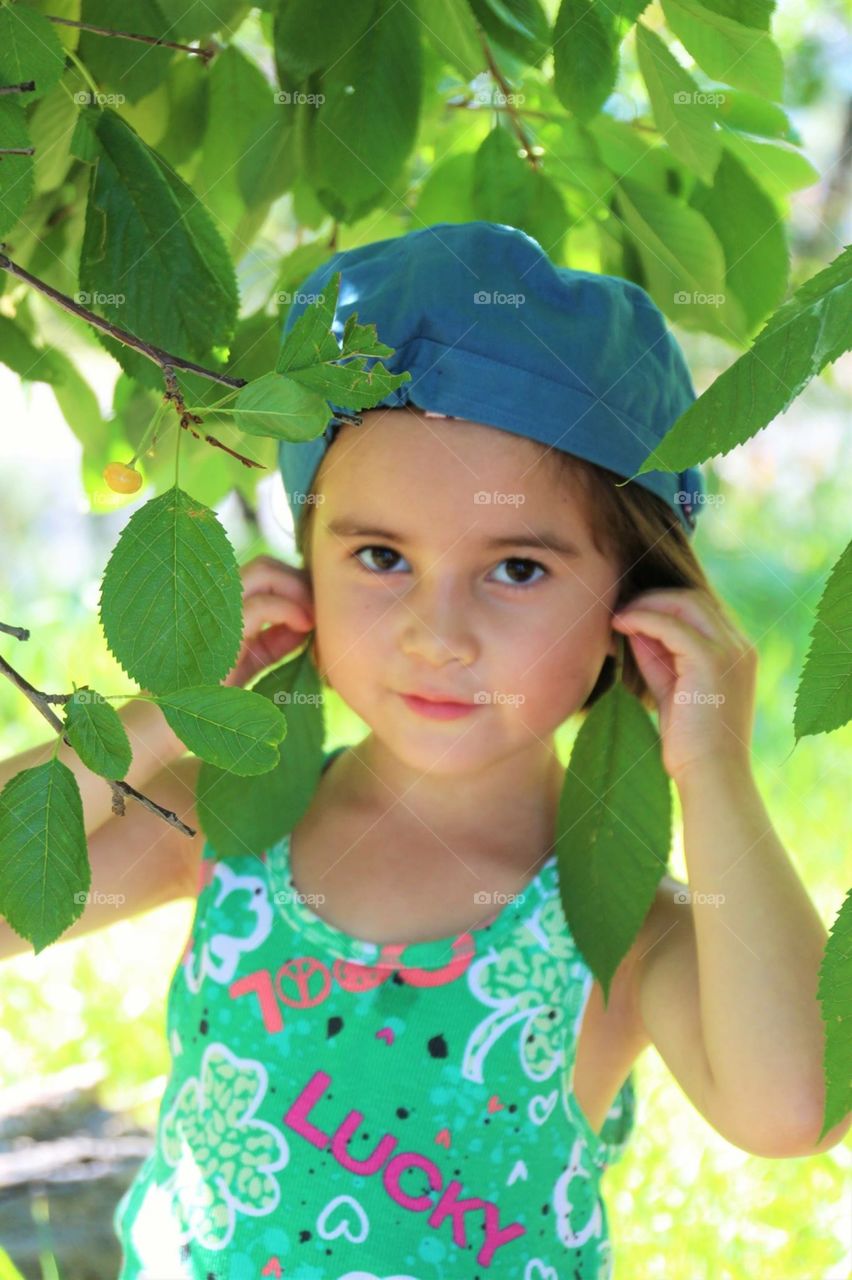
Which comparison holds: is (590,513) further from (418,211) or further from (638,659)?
(418,211)

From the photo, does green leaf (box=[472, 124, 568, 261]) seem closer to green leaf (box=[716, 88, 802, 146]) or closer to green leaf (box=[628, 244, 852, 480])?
green leaf (box=[716, 88, 802, 146])

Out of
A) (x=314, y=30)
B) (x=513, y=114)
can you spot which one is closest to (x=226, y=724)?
(x=314, y=30)

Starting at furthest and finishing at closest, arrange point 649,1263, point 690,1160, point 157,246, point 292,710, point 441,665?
1. point 690,1160
2. point 649,1263
3. point 292,710
4. point 441,665
5. point 157,246

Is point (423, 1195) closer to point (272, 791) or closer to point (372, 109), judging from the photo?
point (272, 791)

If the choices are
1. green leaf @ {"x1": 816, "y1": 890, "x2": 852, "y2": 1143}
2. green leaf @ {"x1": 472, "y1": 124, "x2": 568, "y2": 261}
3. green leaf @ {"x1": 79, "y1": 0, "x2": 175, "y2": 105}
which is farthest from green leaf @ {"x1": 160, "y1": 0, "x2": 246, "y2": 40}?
green leaf @ {"x1": 816, "y1": 890, "x2": 852, "y2": 1143}

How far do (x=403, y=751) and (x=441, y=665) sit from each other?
94mm

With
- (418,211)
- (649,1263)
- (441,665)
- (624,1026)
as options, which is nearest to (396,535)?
(441,665)

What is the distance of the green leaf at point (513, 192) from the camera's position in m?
1.18

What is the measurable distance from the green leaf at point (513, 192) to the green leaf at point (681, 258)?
0.06 meters

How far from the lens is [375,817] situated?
4.13ft

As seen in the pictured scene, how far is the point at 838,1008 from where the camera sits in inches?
21.7

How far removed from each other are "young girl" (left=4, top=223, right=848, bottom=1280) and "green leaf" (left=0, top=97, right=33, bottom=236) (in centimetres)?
40

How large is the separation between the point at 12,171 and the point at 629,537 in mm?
629

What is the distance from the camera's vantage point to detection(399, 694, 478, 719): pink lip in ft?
3.61
